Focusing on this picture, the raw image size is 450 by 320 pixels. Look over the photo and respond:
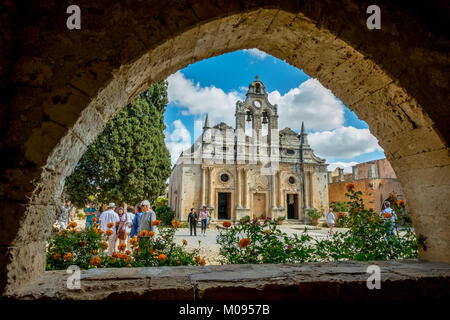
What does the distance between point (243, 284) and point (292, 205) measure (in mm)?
23228

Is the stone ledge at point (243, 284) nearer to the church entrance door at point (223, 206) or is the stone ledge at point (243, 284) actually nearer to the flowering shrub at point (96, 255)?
the flowering shrub at point (96, 255)

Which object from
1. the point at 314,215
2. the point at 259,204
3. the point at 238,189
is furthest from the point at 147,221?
the point at 314,215

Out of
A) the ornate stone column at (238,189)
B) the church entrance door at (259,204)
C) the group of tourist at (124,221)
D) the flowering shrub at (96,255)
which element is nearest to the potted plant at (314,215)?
the church entrance door at (259,204)

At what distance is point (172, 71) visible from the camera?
2.23 metres

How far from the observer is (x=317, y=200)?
22.8 m

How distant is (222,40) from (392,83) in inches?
57.0

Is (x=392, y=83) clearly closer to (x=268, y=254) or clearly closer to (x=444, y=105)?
(x=444, y=105)

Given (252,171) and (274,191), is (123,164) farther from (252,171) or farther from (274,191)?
(274,191)

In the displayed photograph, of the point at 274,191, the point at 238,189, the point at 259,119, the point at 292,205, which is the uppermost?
the point at 259,119

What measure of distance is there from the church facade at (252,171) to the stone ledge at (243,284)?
18.6 m

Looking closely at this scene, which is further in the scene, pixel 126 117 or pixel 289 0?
pixel 126 117

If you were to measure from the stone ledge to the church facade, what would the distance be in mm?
18564

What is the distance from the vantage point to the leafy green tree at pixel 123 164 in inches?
513
